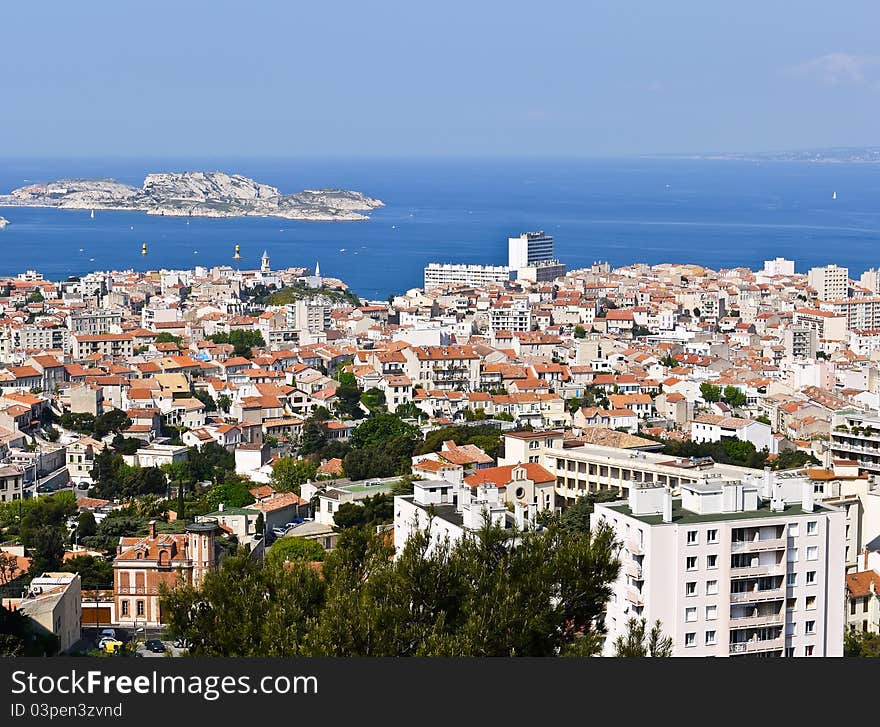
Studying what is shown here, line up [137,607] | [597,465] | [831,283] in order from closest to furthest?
[137,607] < [597,465] < [831,283]

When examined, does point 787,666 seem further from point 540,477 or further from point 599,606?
point 540,477

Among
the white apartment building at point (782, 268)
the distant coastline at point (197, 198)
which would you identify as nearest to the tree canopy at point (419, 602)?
the white apartment building at point (782, 268)

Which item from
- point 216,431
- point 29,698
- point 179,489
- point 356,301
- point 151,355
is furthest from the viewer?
point 356,301

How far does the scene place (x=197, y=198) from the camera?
57.2m

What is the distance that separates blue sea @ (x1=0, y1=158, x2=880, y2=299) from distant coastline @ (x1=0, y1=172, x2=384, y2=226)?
120cm

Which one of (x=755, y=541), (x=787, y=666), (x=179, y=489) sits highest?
(x=787, y=666)

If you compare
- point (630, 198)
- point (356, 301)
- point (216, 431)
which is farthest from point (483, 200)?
point (216, 431)

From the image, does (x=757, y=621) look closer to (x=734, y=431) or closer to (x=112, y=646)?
(x=112, y=646)

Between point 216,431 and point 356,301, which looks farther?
point 356,301

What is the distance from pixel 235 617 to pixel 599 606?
0.82m

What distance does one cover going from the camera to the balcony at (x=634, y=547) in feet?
16.7

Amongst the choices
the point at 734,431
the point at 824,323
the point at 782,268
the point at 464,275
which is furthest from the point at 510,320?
the point at 782,268

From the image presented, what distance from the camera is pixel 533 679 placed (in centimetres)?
210

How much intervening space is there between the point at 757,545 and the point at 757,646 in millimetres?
337
